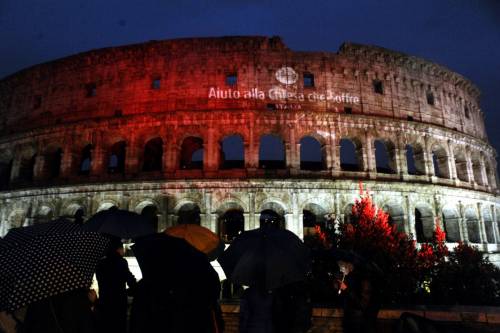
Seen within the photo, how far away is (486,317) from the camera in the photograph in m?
4.95

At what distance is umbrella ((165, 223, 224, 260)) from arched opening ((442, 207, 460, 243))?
1670 cm

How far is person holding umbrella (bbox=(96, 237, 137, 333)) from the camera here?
4.19m

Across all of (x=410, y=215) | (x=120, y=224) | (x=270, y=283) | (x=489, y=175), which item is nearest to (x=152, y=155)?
(x=410, y=215)

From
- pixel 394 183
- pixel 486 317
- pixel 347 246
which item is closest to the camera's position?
pixel 486 317

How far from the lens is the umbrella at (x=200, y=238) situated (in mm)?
6635

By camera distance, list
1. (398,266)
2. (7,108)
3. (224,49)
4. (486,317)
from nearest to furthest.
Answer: (486,317), (398,266), (224,49), (7,108)

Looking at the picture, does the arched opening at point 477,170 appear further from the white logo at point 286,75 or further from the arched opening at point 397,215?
the white logo at point 286,75

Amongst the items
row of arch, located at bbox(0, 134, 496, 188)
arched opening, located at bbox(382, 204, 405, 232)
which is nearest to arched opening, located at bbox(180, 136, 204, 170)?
row of arch, located at bbox(0, 134, 496, 188)

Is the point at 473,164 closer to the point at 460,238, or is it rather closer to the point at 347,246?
the point at 460,238

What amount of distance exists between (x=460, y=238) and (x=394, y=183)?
17.5ft

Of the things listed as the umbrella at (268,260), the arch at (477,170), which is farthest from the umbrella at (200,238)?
the arch at (477,170)

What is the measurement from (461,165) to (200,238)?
797 inches

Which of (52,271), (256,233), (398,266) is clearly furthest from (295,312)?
(398,266)

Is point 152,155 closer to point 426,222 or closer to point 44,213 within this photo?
point 44,213
